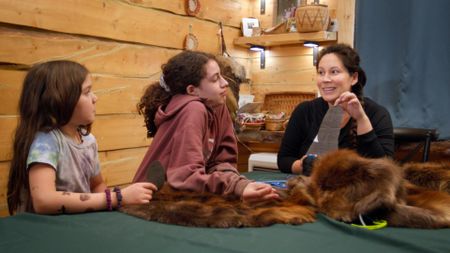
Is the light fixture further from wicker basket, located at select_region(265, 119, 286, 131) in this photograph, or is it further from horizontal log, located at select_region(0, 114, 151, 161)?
horizontal log, located at select_region(0, 114, 151, 161)

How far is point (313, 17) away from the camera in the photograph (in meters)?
3.38

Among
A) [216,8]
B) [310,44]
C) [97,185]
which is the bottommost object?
[97,185]

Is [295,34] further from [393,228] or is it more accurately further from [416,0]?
[393,228]

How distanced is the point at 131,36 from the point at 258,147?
1616mm

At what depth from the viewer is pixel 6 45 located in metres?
2.26

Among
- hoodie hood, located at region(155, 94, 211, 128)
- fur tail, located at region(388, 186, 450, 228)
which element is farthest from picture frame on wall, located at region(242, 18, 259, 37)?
fur tail, located at region(388, 186, 450, 228)

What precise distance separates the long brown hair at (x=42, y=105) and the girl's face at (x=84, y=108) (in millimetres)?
14

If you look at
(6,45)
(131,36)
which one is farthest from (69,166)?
(131,36)

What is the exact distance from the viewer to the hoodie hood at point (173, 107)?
4.93 ft

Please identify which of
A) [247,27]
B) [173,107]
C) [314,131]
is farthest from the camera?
[247,27]

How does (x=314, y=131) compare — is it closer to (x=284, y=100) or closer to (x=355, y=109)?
(x=355, y=109)

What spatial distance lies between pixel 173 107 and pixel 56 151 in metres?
0.42

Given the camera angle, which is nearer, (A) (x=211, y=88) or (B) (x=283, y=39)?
(A) (x=211, y=88)

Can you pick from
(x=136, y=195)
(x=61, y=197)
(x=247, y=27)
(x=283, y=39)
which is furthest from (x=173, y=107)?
(x=247, y=27)
